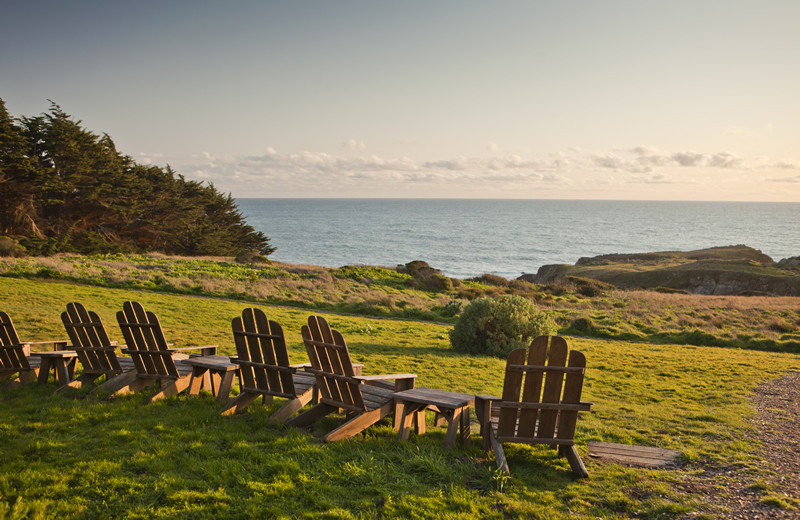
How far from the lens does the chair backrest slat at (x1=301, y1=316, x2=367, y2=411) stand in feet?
16.3

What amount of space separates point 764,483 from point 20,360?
864 cm

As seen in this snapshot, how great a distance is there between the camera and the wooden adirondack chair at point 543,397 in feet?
15.0

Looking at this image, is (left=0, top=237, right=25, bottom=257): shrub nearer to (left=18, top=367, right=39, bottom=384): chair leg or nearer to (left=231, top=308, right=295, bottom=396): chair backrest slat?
(left=18, top=367, right=39, bottom=384): chair leg

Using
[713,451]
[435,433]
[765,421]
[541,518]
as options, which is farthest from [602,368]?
[541,518]

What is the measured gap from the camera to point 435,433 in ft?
18.5

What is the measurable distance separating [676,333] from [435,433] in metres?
15.5

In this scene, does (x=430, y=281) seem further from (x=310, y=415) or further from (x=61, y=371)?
(x=310, y=415)

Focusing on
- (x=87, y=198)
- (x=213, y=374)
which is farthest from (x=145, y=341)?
(x=87, y=198)

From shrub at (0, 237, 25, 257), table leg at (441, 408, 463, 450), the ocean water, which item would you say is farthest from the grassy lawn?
the ocean water

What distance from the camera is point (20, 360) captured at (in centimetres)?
679

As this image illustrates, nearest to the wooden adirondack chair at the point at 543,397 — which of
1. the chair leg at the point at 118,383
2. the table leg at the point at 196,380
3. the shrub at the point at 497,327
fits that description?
the table leg at the point at 196,380

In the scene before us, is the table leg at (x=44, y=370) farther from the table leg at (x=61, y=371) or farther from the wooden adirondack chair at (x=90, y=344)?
the wooden adirondack chair at (x=90, y=344)

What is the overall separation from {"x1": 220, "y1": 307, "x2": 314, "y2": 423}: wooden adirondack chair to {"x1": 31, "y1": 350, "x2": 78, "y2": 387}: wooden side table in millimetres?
2594

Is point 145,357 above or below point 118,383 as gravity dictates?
above
